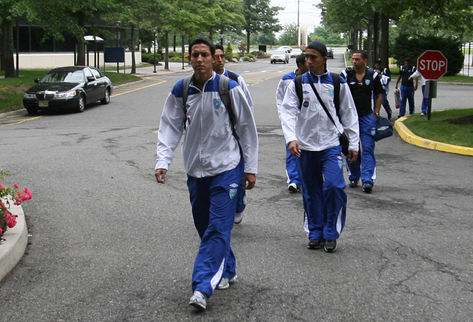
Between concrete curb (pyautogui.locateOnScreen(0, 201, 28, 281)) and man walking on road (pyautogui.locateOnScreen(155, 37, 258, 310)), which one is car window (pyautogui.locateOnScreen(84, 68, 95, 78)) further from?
man walking on road (pyautogui.locateOnScreen(155, 37, 258, 310))

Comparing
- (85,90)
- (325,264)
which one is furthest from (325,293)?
(85,90)

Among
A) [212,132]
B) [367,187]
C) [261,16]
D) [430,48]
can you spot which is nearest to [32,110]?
[367,187]

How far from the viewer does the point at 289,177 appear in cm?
874

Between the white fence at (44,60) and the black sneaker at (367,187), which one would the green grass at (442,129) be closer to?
the black sneaker at (367,187)

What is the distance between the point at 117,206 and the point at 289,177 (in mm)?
2282

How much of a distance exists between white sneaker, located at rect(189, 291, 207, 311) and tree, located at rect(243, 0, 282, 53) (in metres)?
97.7

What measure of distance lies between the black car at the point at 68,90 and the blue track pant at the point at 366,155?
13041mm

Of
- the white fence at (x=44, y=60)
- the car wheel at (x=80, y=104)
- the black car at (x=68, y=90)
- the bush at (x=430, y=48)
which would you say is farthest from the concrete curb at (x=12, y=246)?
the white fence at (x=44, y=60)

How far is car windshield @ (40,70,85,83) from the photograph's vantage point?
21.4 m

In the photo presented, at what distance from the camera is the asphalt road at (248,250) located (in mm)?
4625

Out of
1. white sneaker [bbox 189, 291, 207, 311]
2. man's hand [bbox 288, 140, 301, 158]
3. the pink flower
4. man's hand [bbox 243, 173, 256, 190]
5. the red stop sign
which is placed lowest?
Answer: white sneaker [bbox 189, 291, 207, 311]

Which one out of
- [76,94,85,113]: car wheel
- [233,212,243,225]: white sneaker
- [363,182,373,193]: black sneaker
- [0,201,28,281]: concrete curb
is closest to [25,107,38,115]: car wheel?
[76,94,85,113]: car wheel

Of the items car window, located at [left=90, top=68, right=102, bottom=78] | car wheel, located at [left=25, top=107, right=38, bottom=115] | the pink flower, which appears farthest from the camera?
car window, located at [left=90, top=68, right=102, bottom=78]

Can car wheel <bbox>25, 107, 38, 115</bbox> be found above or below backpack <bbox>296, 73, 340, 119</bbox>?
below
